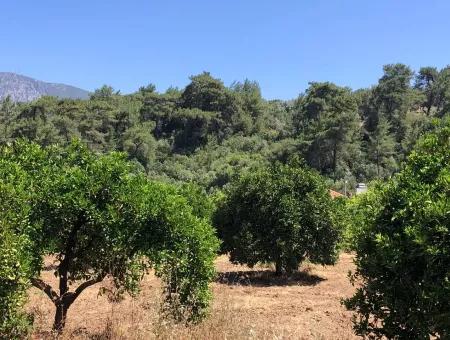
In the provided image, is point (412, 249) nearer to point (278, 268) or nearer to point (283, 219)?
point (283, 219)

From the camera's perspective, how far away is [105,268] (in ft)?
26.9

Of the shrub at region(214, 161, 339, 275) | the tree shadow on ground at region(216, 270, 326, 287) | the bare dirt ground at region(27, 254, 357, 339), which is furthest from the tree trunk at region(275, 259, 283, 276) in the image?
the bare dirt ground at region(27, 254, 357, 339)

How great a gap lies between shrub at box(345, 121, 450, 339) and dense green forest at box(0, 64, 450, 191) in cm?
4048

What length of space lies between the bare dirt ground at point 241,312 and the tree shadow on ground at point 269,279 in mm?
36

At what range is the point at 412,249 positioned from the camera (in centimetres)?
567

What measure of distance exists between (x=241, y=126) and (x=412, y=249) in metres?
66.7

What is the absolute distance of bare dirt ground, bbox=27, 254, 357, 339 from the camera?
5.32 m

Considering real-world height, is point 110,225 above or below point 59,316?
above

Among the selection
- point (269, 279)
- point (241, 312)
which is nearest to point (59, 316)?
point (241, 312)

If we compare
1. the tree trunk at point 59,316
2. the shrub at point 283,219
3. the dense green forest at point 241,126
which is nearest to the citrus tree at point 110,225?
the tree trunk at point 59,316

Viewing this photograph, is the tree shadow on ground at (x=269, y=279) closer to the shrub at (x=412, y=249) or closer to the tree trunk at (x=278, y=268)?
the tree trunk at (x=278, y=268)

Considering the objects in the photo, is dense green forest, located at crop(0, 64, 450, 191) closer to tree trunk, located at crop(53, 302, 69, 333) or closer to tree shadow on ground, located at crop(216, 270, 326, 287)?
tree shadow on ground, located at crop(216, 270, 326, 287)

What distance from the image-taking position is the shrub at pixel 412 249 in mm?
5418

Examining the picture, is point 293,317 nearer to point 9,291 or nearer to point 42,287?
point 42,287
